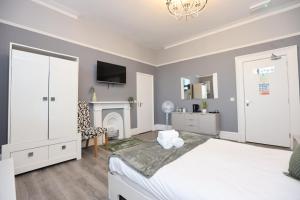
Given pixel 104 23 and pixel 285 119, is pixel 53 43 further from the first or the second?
pixel 285 119

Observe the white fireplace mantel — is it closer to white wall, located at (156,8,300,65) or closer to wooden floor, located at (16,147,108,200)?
wooden floor, located at (16,147,108,200)

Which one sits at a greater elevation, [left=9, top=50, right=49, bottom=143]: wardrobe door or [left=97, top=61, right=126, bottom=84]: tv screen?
[left=97, top=61, right=126, bottom=84]: tv screen

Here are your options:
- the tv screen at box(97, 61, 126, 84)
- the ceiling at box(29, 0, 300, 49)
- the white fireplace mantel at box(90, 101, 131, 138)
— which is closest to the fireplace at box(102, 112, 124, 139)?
the white fireplace mantel at box(90, 101, 131, 138)

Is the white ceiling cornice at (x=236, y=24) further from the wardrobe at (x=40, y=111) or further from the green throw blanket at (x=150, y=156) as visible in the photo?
the green throw blanket at (x=150, y=156)

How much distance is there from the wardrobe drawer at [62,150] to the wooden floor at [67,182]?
154 millimetres

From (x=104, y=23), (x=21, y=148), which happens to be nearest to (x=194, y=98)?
(x=104, y=23)

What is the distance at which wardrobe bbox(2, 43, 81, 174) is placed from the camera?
2176 mm

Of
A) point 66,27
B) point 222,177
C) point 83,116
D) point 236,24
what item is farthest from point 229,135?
point 66,27

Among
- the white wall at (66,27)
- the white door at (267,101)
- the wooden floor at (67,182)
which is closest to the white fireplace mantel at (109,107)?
the wooden floor at (67,182)

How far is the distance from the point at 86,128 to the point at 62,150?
613 mm

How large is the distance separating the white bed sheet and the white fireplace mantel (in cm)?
225

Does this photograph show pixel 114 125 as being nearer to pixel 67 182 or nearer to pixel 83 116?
pixel 83 116

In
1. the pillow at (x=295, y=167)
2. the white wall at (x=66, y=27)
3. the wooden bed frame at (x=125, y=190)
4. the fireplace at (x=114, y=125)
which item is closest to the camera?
the pillow at (x=295, y=167)

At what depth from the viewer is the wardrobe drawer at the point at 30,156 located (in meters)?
2.19
